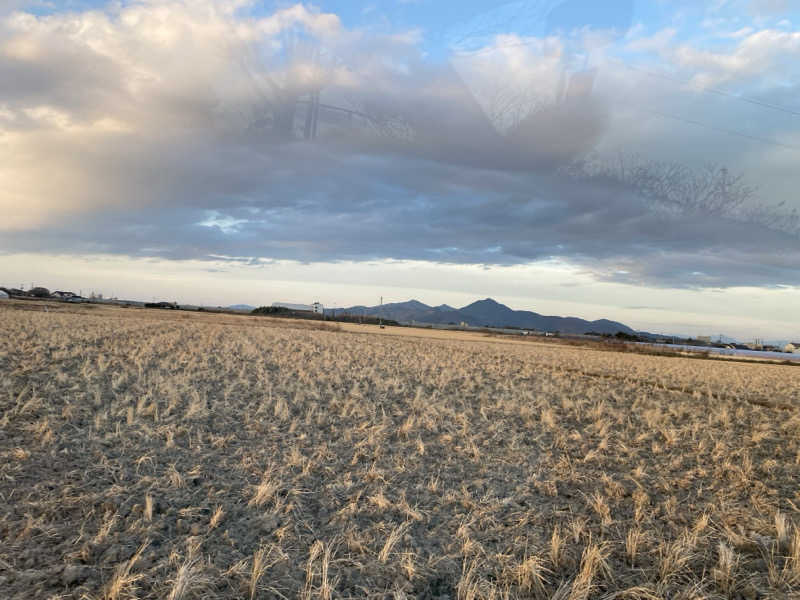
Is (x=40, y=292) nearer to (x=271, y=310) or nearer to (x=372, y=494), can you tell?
(x=271, y=310)

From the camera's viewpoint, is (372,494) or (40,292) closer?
(372,494)

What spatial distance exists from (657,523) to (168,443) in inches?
343

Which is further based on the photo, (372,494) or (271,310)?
(271,310)

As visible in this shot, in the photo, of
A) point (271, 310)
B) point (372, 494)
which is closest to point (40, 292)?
point (271, 310)

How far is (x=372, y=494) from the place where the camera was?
319 inches

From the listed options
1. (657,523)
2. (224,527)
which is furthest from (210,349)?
(657,523)

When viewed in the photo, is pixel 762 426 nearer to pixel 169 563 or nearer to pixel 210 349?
pixel 169 563

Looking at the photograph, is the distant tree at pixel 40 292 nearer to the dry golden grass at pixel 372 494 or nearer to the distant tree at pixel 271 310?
the distant tree at pixel 271 310

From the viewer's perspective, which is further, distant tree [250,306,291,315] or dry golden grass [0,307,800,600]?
distant tree [250,306,291,315]

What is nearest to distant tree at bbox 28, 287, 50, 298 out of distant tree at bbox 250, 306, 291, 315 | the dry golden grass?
distant tree at bbox 250, 306, 291, 315

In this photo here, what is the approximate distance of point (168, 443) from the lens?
32.4 ft

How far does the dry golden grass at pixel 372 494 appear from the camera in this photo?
5.65 m

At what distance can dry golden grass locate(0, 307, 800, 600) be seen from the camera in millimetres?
5648

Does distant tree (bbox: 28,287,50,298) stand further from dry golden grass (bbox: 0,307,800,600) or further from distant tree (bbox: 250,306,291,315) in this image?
dry golden grass (bbox: 0,307,800,600)
